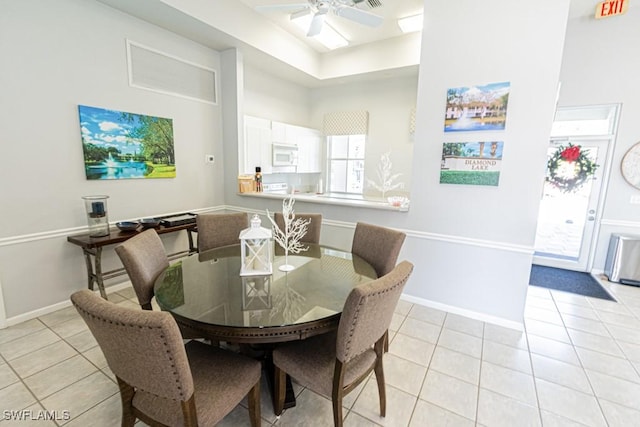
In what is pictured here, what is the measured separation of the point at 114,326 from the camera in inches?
41.5

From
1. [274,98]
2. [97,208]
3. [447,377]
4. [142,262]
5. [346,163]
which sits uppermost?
[274,98]

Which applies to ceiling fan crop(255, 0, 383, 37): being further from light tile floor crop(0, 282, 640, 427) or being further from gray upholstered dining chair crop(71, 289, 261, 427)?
light tile floor crop(0, 282, 640, 427)

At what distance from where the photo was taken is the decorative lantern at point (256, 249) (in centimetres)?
186

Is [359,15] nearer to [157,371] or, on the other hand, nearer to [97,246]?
[157,371]

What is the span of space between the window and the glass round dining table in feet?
12.4

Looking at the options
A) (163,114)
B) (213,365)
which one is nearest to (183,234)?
(163,114)

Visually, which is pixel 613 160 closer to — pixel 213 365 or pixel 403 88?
pixel 403 88

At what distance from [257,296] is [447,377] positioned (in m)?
1.52

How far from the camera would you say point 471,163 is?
2.73m

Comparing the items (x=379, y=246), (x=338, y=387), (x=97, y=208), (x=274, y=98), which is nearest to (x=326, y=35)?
(x=274, y=98)

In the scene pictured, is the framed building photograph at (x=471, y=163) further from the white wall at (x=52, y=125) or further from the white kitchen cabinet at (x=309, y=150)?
the white wall at (x=52, y=125)

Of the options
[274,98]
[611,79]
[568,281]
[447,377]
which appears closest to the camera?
[447,377]

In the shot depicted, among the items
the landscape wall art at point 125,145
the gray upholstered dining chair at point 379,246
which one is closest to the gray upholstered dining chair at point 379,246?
the gray upholstered dining chair at point 379,246

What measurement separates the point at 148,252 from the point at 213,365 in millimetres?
991
